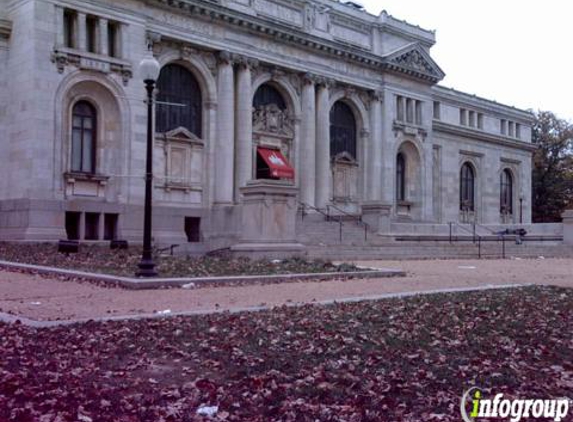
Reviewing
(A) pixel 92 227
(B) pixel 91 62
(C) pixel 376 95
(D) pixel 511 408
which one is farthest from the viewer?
(C) pixel 376 95

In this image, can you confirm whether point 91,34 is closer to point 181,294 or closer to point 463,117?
point 181,294

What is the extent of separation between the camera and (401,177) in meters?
50.9

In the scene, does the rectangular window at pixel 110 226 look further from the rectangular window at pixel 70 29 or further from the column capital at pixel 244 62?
the column capital at pixel 244 62

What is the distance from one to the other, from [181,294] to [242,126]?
25.1 metres

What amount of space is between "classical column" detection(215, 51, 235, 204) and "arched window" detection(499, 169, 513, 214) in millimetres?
33768

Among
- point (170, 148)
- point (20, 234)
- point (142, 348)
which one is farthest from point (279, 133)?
point (142, 348)

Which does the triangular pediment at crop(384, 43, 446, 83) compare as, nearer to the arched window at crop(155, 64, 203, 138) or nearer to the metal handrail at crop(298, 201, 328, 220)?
the metal handrail at crop(298, 201, 328, 220)

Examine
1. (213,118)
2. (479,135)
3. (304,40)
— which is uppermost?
(304,40)

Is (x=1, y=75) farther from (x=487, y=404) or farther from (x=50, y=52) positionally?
(x=487, y=404)

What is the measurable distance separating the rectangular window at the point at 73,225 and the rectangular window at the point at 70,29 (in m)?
7.54

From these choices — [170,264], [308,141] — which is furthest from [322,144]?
[170,264]

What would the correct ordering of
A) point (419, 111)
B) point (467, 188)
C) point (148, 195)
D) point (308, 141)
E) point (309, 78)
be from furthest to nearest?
1. point (467, 188)
2. point (419, 111)
3. point (308, 141)
4. point (309, 78)
5. point (148, 195)

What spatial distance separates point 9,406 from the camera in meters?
5.89

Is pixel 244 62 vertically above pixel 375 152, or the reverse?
pixel 244 62
